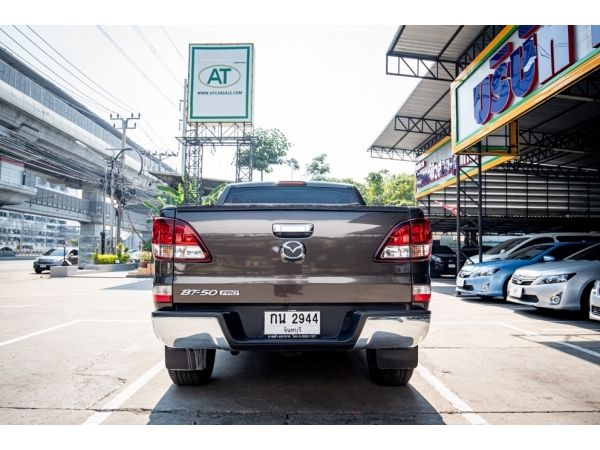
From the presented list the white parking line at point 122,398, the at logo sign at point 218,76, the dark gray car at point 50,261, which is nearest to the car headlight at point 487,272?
the white parking line at point 122,398

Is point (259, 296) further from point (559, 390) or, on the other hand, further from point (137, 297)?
point (137, 297)

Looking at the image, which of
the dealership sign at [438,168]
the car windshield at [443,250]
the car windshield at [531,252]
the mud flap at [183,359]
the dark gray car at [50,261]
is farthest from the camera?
the dark gray car at [50,261]

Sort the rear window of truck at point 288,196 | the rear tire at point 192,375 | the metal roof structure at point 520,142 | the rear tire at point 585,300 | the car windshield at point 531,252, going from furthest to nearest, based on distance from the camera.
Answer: the metal roof structure at point 520,142 < the car windshield at point 531,252 < the rear tire at point 585,300 < the rear window of truck at point 288,196 < the rear tire at point 192,375

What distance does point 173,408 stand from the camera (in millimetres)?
3086

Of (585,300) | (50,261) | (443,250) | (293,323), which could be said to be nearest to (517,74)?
(585,300)

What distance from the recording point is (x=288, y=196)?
4691 mm

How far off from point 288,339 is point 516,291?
643cm

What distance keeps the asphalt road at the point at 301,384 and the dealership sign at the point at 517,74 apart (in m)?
4.88

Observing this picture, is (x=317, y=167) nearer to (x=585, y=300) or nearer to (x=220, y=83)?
(x=220, y=83)

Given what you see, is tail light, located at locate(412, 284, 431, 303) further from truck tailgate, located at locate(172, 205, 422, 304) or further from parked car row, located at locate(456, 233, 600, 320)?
parked car row, located at locate(456, 233, 600, 320)

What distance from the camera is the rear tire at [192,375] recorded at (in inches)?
138

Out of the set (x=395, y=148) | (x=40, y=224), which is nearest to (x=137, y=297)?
(x=395, y=148)

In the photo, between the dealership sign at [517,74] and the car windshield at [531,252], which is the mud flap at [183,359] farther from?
the car windshield at [531,252]
